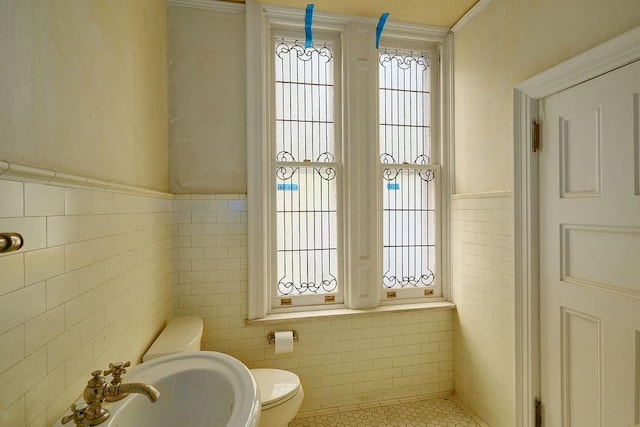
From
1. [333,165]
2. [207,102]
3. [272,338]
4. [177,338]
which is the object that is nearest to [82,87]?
[207,102]

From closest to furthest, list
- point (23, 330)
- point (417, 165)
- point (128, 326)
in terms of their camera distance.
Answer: point (23, 330) → point (128, 326) → point (417, 165)

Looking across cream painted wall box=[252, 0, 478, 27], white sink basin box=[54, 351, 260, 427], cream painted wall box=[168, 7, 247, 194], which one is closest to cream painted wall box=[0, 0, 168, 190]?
cream painted wall box=[168, 7, 247, 194]

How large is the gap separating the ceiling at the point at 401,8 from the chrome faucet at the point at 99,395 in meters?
2.12

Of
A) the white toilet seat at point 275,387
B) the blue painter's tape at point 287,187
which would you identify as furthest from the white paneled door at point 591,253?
the blue painter's tape at point 287,187

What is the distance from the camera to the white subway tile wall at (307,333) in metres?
1.97

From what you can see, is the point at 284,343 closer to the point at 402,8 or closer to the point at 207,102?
the point at 207,102

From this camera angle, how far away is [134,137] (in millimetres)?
1430

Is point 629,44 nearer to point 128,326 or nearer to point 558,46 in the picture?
point 558,46

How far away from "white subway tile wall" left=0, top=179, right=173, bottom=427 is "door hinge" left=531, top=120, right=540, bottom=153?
76.1 inches

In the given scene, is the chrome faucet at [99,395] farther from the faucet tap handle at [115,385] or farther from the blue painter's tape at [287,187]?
the blue painter's tape at [287,187]

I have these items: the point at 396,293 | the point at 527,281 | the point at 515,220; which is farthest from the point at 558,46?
the point at 396,293

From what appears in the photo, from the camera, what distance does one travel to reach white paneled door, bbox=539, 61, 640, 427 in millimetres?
1230

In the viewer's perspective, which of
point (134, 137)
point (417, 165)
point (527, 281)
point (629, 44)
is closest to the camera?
point (629, 44)

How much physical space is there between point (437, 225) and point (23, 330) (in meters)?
2.25
